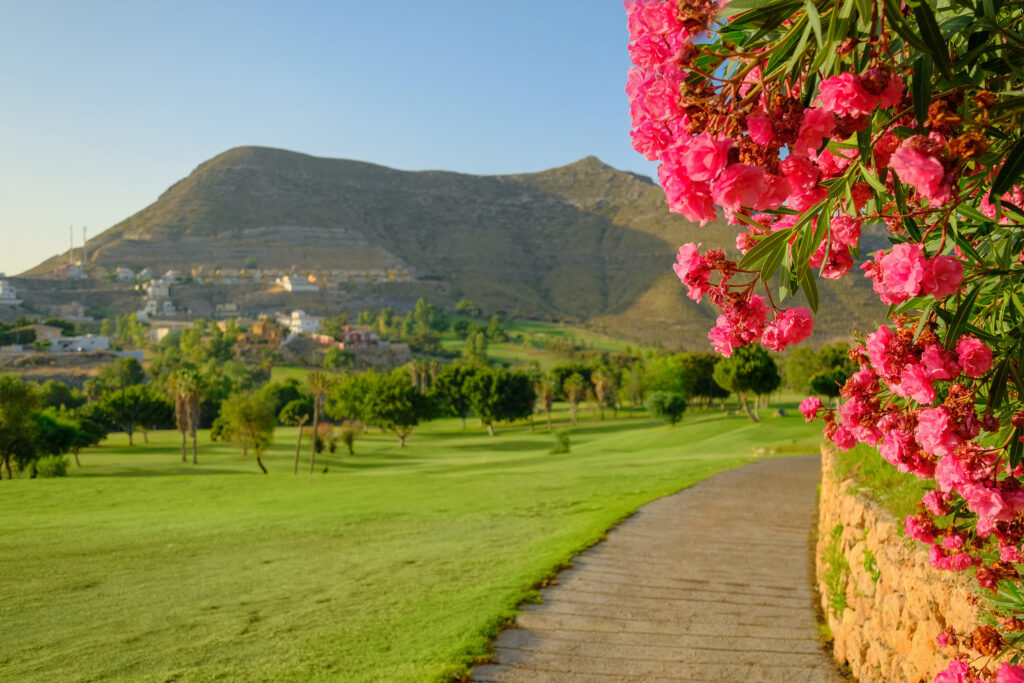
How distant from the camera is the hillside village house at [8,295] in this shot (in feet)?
469

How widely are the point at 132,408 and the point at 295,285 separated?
112339 mm

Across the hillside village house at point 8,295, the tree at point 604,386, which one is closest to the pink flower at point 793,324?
the tree at point 604,386

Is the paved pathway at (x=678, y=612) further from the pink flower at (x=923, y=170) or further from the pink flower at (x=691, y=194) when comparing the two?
the pink flower at (x=923, y=170)

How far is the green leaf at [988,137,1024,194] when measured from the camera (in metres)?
1.98

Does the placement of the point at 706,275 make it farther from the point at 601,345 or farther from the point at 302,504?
the point at 601,345

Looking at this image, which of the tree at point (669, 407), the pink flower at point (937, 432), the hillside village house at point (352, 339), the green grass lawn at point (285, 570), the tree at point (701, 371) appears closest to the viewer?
the pink flower at point (937, 432)

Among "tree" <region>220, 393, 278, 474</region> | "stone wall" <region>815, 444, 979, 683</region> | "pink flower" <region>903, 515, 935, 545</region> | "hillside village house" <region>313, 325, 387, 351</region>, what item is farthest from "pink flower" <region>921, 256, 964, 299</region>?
"hillside village house" <region>313, 325, 387, 351</region>

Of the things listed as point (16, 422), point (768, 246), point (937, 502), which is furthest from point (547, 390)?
point (768, 246)

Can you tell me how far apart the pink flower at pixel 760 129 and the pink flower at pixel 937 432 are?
4.05ft

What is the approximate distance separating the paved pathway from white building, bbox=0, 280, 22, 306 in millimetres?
162380

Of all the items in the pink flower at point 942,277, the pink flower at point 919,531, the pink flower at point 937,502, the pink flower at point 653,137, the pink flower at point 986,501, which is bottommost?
the pink flower at point 919,531

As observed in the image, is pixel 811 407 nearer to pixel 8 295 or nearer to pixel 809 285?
pixel 809 285

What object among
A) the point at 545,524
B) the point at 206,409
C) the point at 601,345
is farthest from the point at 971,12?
the point at 601,345

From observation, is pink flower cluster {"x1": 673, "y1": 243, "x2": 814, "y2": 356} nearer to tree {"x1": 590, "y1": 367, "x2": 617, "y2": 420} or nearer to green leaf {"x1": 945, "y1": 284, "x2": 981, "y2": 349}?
green leaf {"x1": 945, "y1": 284, "x2": 981, "y2": 349}
